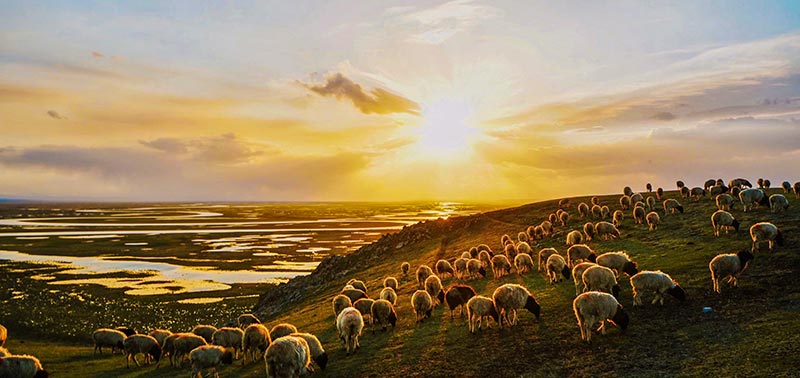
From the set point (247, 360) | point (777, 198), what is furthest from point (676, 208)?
point (247, 360)

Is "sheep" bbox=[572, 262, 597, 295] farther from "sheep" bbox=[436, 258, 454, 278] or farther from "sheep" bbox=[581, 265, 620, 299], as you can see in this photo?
"sheep" bbox=[436, 258, 454, 278]

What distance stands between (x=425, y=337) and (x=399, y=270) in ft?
82.7

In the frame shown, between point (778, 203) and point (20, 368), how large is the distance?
49.5 metres

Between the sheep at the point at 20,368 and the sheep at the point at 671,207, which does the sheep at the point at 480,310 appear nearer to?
the sheep at the point at 20,368

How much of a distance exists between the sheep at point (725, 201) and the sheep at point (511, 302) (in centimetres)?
2851

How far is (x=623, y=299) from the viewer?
21.1 metres

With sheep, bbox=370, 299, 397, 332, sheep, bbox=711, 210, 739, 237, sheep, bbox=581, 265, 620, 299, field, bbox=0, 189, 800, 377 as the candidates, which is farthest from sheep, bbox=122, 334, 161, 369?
sheep, bbox=711, 210, 739, 237

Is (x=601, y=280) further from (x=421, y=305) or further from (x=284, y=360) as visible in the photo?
(x=284, y=360)

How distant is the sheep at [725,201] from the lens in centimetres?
3819

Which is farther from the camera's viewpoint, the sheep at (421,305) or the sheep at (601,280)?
the sheep at (421,305)

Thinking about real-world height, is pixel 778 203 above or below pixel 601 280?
above

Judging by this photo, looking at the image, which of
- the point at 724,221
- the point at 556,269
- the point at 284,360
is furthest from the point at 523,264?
the point at 284,360

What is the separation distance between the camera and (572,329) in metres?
18.5

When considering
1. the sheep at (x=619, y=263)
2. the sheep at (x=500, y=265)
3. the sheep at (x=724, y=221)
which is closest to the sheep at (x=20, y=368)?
the sheep at (x=500, y=265)
